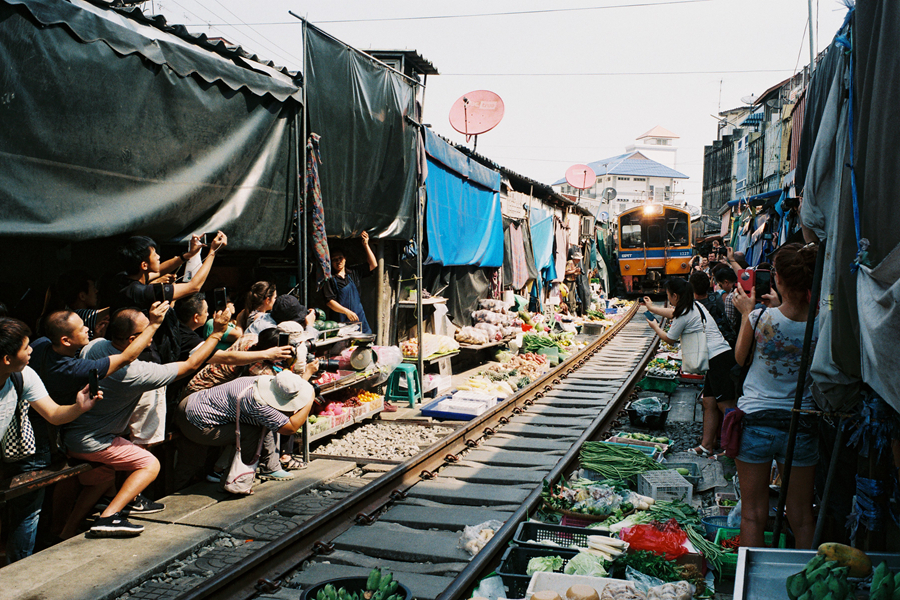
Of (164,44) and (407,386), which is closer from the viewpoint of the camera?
(164,44)

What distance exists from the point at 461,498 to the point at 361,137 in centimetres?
457

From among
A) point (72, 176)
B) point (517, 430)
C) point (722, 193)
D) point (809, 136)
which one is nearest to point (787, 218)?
point (809, 136)

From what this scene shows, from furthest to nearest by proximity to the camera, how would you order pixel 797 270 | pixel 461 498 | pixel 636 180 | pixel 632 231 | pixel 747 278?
pixel 636 180 < pixel 632 231 < pixel 461 498 < pixel 747 278 < pixel 797 270

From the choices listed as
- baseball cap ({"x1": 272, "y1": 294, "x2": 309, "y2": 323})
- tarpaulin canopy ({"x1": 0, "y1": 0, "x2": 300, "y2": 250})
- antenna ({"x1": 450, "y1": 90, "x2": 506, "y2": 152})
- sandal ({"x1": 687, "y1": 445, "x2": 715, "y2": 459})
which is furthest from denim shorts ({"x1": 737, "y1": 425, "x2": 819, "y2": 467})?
antenna ({"x1": 450, "y1": 90, "x2": 506, "y2": 152})

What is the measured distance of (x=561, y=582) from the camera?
12.4ft

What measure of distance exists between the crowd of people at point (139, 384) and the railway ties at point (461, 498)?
1.41 m

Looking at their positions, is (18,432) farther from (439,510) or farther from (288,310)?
(439,510)

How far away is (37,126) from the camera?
13.8ft

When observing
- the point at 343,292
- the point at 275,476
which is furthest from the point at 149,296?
the point at 343,292

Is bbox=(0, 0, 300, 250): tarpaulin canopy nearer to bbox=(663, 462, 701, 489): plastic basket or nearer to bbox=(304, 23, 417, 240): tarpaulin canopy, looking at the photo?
bbox=(304, 23, 417, 240): tarpaulin canopy

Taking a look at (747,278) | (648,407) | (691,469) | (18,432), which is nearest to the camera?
(18,432)

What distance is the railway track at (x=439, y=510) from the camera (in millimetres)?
4426

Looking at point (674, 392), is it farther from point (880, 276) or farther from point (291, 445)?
point (880, 276)

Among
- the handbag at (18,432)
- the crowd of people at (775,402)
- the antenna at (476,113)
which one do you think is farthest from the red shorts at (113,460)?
the antenna at (476,113)
